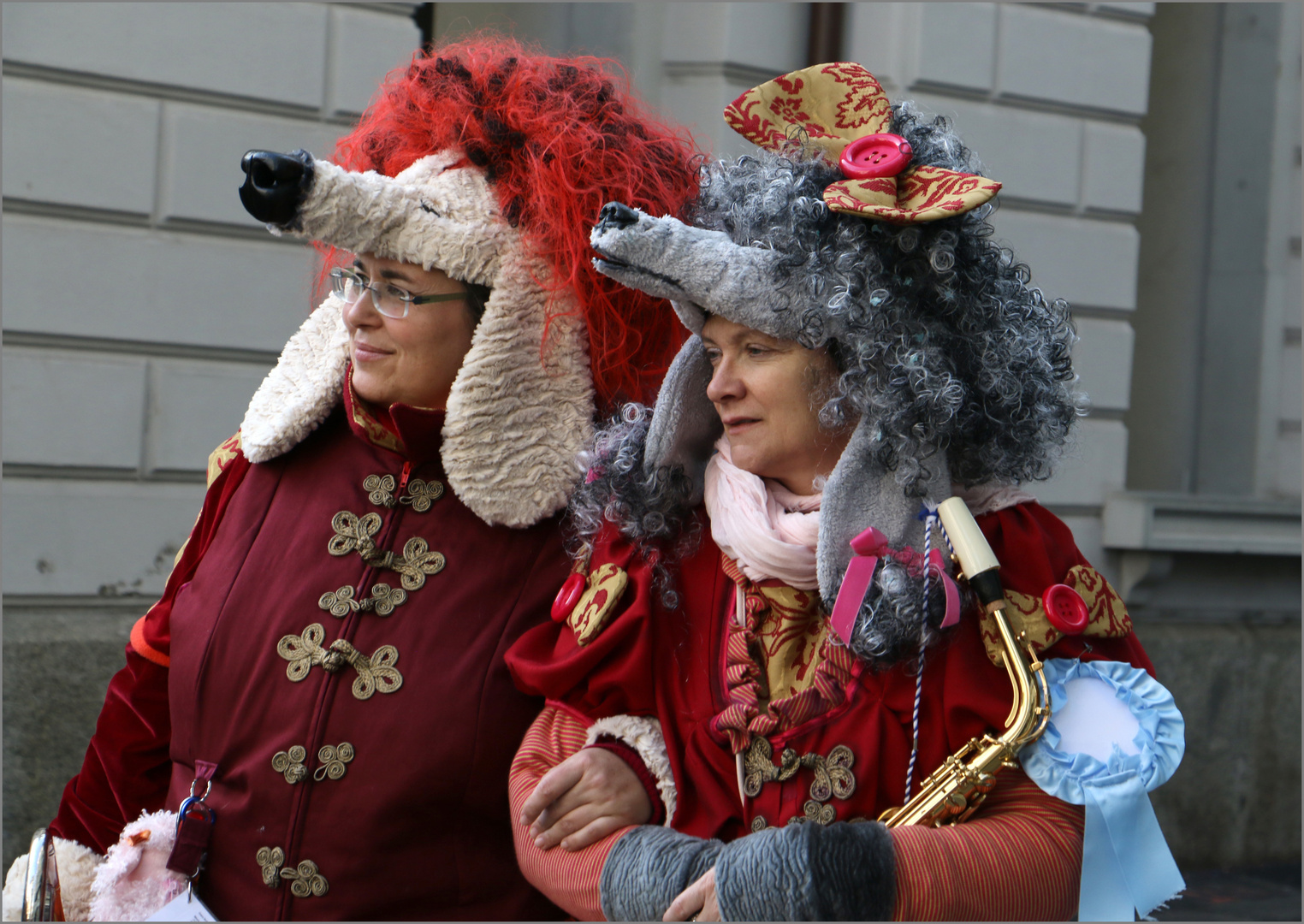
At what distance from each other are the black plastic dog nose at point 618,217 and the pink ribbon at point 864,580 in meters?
0.57

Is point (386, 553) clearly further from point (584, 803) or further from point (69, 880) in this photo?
point (69, 880)

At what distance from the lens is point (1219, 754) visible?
5773 millimetres

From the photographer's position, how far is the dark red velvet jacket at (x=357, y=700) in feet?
6.93

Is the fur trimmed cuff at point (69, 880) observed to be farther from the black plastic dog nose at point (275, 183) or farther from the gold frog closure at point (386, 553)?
the black plastic dog nose at point (275, 183)

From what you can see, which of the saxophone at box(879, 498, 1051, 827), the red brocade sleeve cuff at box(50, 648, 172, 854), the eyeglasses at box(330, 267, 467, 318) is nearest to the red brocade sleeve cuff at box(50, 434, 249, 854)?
the red brocade sleeve cuff at box(50, 648, 172, 854)

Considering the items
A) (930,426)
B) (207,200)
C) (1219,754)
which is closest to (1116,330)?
(1219,754)

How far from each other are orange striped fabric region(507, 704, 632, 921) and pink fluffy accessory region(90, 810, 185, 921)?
0.63 m

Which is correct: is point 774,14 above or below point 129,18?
above

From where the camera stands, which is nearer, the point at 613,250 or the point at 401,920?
the point at 613,250

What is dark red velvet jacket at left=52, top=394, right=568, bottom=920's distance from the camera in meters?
2.11

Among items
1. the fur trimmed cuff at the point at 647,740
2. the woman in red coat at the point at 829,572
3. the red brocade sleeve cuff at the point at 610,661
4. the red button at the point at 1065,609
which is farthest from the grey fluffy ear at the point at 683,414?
the red button at the point at 1065,609

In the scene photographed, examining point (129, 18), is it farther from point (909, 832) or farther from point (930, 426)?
point (909, 832)

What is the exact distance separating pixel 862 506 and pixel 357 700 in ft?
3.07

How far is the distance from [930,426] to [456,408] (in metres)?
0.85
